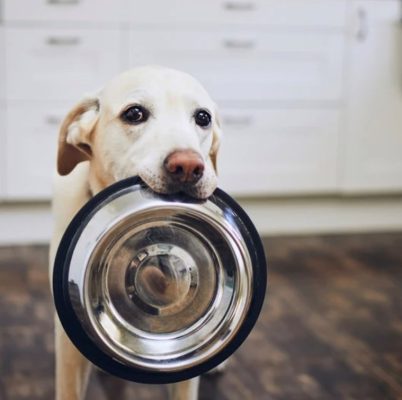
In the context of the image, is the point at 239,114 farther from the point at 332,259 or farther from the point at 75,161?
the point at 75,161

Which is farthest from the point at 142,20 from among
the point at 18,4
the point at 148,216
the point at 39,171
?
the point at 148,216

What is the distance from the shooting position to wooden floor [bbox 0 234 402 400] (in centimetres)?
192

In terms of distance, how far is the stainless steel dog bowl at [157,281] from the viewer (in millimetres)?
1254

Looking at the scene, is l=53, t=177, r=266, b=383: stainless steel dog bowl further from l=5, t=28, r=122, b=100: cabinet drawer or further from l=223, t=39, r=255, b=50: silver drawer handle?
l=223, t=39, r=255, b=50: silver drawer handle

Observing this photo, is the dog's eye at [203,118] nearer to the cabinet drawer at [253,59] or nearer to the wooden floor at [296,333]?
the wooden floor at [296,333]

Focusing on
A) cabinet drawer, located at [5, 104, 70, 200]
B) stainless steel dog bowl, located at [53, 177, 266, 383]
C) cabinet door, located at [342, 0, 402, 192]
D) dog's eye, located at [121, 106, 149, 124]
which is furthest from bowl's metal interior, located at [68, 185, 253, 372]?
cabinet door, located at [342, 0, 402, 192]

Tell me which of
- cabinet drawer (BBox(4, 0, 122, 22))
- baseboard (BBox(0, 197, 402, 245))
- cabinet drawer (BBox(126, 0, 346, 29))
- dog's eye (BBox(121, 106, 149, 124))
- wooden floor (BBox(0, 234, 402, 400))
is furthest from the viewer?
baseboard (BBox(0, 197, 402, 245))

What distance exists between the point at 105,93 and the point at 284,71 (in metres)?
1.95

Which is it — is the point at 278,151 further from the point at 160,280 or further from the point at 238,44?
the point at 160,280

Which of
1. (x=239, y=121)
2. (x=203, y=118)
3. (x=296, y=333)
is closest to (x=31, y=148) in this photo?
(x=239, y=121)

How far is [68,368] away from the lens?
1468 mm

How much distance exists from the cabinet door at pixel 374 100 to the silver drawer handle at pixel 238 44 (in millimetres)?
398

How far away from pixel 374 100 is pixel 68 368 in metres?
2.28

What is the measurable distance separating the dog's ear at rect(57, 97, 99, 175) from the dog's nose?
10.4 inches
